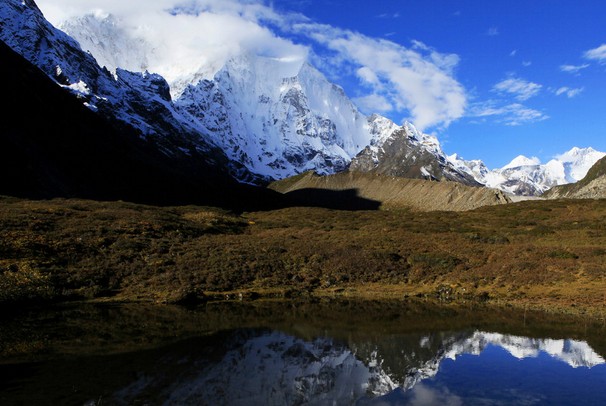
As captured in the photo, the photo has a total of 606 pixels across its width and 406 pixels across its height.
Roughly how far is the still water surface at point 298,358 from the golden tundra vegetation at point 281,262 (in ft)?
23.8

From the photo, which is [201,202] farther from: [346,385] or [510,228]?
[346,385]

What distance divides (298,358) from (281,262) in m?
29.0

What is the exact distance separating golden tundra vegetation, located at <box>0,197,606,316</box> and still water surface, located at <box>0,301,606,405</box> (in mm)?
7250

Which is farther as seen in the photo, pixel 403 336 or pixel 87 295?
pixel 87 295

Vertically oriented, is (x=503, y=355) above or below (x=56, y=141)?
below

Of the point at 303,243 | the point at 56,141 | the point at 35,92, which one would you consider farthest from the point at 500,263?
the point at 35,92

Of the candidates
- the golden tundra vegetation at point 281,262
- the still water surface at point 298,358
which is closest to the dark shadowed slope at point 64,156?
the golden tundra vegetation at point 281,262

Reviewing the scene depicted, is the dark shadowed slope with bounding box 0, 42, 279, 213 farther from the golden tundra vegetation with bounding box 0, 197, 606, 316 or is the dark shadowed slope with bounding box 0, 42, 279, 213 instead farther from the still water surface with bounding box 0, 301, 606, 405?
the still water surface with bounding box 0, 301, 606, 405

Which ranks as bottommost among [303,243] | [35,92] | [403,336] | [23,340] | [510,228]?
[23,340]

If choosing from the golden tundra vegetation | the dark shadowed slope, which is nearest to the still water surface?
the golden tundra vegetation

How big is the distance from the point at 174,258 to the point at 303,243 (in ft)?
54.0

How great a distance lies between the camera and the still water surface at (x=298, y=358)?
17.3m

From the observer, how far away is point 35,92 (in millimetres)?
150875

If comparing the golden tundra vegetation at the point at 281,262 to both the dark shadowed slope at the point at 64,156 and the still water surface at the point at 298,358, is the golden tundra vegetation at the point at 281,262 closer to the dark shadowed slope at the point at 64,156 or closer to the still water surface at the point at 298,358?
the still water surface at the point at 298,358
